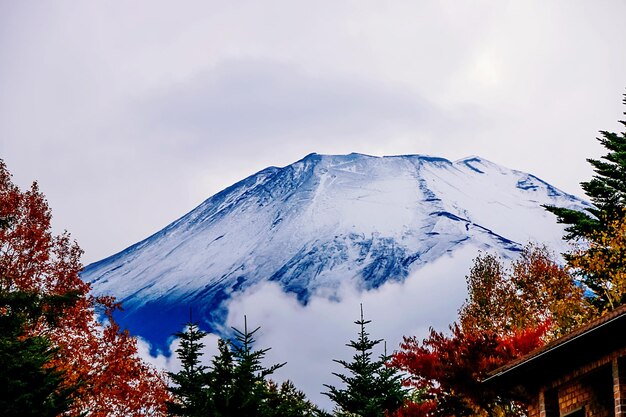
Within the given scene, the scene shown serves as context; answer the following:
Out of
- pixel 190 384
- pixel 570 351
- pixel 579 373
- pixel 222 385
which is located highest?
pixel 190 384

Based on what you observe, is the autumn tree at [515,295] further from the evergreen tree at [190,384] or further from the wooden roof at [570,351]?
the wooden roof at [570,351]

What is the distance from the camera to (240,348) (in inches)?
1250

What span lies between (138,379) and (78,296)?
1017cm

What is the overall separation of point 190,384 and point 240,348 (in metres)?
3.78

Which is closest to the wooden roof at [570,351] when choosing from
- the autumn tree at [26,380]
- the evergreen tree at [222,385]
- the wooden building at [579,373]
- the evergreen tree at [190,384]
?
the wooden building at [579,373]

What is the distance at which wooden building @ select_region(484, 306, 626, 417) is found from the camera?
16453 mm

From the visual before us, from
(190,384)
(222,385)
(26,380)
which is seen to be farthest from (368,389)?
(26,380)

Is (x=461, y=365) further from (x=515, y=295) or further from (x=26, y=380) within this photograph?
(x=515, y=295)

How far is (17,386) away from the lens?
68.4ft

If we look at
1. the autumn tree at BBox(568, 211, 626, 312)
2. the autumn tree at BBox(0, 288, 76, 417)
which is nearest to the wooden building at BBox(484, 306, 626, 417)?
the autumn tree at BBox(0, 288, 76, 417)

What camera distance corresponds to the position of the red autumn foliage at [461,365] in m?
27.8

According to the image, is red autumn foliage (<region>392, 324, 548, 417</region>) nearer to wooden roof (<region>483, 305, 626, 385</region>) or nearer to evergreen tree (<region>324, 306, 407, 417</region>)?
wooden roof (<region>483, 305, 626, 385</region>)

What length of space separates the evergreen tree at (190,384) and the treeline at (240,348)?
67 mm

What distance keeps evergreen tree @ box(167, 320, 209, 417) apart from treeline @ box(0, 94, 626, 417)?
0.07 meters
